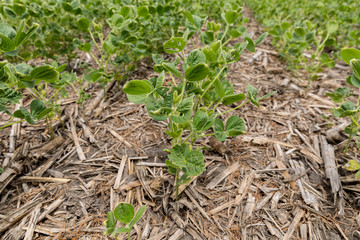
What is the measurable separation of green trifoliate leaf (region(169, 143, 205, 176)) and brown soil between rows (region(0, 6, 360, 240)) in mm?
Answer: 387

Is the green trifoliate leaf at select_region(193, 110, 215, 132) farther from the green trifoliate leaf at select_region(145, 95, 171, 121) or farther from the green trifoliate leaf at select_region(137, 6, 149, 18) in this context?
the green trifoliate leaf at select_region(137, 6, 149, 18)

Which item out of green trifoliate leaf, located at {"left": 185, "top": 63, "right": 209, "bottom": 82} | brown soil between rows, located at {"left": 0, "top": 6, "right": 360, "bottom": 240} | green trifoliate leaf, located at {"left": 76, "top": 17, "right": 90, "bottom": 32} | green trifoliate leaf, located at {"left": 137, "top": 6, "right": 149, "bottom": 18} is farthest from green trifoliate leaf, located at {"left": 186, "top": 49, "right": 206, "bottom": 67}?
green trifoliate leaf, located at {"left": 76, "top": 17, "right": 90, "bottom": 32}

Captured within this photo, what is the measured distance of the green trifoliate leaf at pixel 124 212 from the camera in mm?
965

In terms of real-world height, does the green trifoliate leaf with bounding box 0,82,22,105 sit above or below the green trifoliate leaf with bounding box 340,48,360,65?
below

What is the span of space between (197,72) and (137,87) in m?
0.25

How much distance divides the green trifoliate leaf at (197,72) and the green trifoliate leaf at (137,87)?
170 mm

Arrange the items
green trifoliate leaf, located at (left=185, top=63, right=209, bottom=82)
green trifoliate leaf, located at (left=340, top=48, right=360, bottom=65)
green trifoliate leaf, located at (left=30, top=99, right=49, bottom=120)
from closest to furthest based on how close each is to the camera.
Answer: green trifoliate leaf, located at (left=185, top=63, right=209, bottom=82) < green trifoliate leaf, located at (left=340, top=48, right=360, bottom=65) < green trifoliate leaf, located at (left=30, top=99, right=49, bottom=120)

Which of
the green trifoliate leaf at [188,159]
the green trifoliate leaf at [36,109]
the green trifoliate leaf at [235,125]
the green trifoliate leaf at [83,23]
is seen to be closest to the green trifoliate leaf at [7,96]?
the green trifoliate leaf at [36,109]

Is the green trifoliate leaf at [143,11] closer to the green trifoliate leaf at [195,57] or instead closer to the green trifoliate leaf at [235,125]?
the green trifoliate leaf at [195,57]

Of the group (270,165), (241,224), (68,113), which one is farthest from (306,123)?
(68,113)

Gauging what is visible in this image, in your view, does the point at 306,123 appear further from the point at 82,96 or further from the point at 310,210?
the point at 82,96

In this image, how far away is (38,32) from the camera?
7.09ft

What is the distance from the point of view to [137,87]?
3.02 ft

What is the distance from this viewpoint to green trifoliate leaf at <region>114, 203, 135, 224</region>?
96cm
